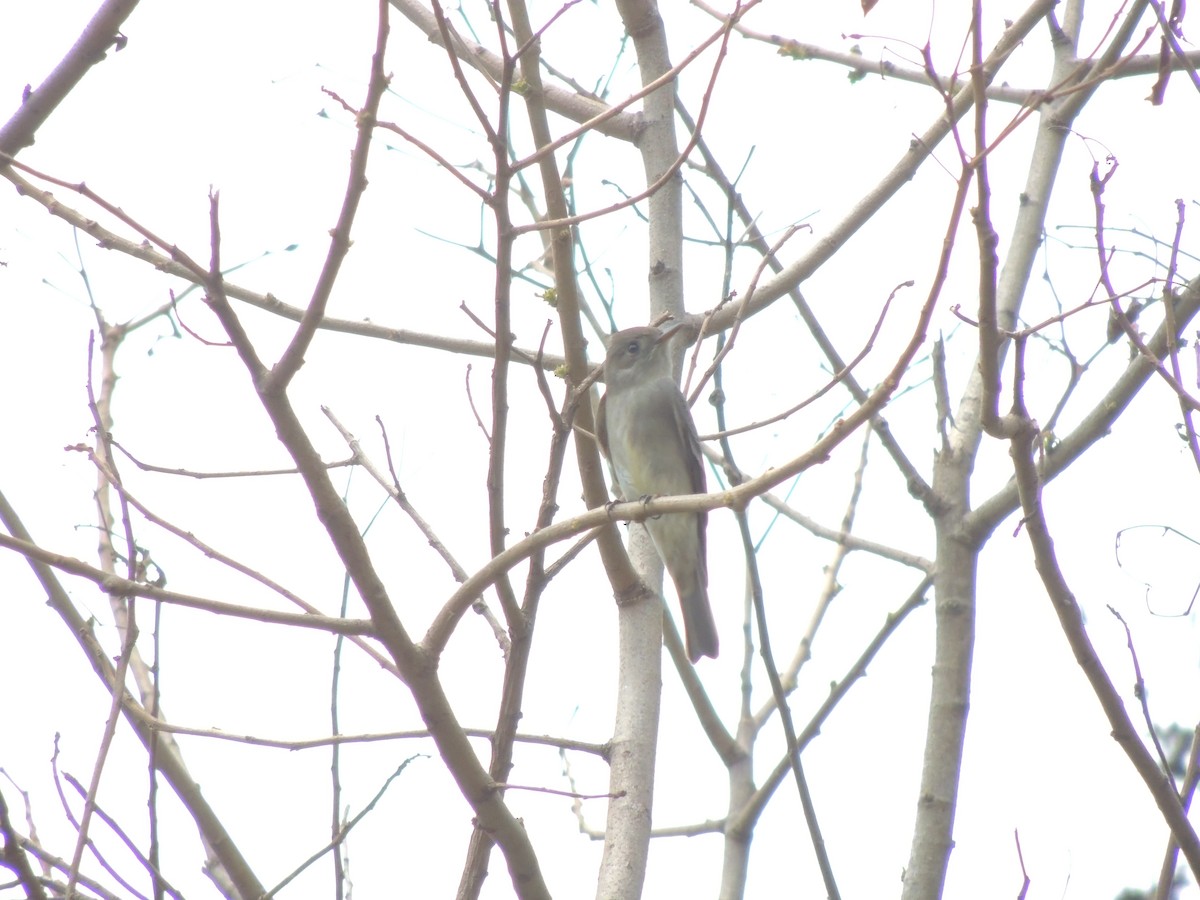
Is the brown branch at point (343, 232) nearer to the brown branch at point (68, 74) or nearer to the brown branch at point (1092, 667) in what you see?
the brown branch at point (68, 74)

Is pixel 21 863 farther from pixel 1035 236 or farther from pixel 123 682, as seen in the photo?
pixel 1035 236

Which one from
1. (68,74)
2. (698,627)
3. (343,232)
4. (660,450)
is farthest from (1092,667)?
(660,450)

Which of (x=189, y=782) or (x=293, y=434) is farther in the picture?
(x=189, y=782)

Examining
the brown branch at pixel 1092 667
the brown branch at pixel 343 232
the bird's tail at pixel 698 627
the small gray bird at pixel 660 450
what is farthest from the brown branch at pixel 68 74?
the bird's tail at pixel 698 627

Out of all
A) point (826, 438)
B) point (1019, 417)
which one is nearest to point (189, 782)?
point (826, 438)

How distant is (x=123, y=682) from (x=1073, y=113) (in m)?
4.44

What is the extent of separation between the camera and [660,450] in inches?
299

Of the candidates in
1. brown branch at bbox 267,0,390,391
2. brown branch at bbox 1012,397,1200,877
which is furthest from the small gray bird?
brown branch at bbox 267,0,390,391

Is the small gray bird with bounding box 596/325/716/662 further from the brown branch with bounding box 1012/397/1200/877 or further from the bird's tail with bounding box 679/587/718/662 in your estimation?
the brown branch with bounding box 1012/397/1200/877

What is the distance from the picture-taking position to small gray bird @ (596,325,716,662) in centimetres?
722

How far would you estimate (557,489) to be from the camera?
3.68 metres

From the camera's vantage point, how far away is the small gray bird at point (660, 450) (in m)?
7.22

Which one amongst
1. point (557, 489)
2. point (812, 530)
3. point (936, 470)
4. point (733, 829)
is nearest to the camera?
point (557, 489)

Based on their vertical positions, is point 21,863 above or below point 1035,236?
below
